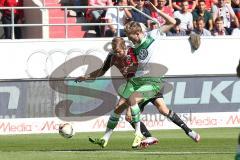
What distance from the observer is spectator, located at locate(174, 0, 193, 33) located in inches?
1002

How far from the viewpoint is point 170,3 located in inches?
1010

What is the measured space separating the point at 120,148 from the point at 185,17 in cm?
952

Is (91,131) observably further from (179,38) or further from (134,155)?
(134,155)

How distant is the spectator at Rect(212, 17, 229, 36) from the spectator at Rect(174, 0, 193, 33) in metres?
0.79

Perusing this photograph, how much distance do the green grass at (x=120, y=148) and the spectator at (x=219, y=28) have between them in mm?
3964

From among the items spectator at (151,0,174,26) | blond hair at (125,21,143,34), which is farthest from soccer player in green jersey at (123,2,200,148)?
spectator at (151,0,174,26)

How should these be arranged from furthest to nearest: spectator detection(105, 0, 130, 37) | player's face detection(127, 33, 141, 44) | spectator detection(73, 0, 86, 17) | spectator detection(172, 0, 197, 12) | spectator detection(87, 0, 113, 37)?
spectator detection(172, 0, 197, 12)
spectator detection(73, 0, 86, 17)
spectator detection(87, 0, 113, 37)
spectator detection(105, 0, 130, 37)
player's face detection(127, 33, 141, 44)

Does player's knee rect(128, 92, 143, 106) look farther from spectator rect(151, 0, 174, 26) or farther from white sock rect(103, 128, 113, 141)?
spectator rect(151, 0, 174, 26)

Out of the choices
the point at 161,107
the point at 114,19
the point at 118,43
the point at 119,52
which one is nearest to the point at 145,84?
the point at 161,107

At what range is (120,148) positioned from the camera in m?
16.8

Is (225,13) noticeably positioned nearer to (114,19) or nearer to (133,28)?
(114,19)

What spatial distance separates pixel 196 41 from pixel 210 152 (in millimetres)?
9551

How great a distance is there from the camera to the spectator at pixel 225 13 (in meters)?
26.3

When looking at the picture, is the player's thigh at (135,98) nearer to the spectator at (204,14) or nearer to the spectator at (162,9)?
the spectator at (162,9)
